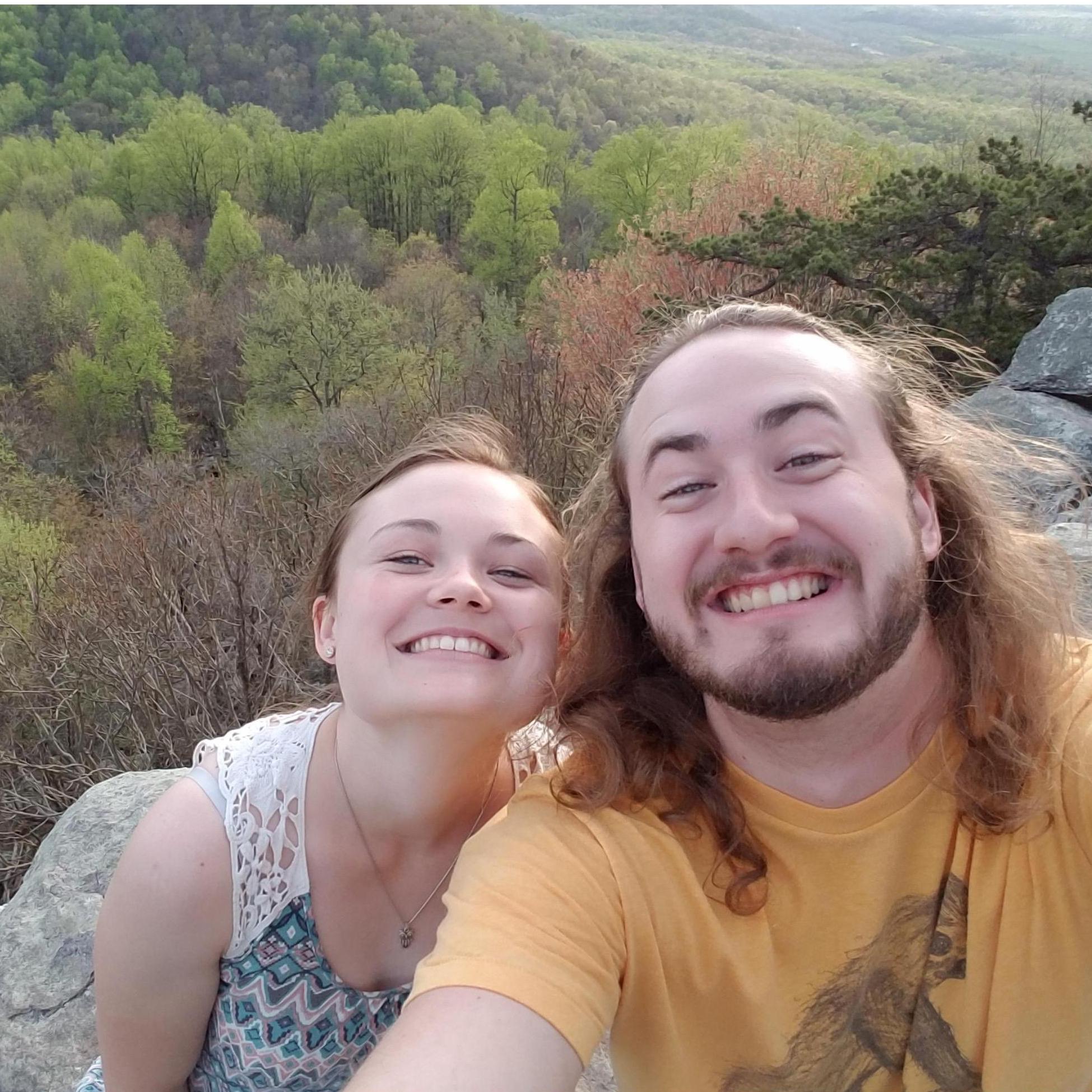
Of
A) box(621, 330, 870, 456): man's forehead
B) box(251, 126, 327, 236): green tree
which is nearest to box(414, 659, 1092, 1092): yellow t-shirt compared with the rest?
box(621, 330, 870, 456): man's forehead

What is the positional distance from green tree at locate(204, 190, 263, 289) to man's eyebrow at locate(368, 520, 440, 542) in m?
38.2

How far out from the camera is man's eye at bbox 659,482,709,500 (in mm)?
1573

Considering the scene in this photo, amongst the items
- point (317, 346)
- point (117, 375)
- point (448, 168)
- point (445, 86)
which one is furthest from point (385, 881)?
point (445, 86)

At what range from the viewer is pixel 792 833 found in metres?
1.48

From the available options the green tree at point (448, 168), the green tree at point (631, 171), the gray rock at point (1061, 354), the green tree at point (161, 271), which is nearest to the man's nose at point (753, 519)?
the gray rock at point (1061, 354)

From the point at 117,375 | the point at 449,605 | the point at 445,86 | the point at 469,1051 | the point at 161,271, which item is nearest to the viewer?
the point at 469,1051

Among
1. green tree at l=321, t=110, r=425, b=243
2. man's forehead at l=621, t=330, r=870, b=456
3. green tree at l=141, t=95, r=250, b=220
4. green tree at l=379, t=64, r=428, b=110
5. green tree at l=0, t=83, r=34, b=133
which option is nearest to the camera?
man's forehead at l=621, t=330, r=870, b=456

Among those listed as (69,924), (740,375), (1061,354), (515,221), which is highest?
(740,375)

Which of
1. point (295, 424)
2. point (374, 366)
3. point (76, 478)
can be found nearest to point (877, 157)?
point (374, 366)

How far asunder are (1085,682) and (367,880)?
1.39 m

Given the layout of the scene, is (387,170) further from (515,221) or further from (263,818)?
(263,818)

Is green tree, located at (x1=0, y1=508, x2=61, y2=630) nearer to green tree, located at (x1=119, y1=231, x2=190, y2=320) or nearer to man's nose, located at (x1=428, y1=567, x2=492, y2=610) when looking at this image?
man's nose, located at (x1=428, y1=567, x2=492, y2=610)

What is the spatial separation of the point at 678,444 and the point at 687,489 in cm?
8

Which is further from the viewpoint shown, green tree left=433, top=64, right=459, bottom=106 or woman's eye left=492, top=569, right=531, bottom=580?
green tree left=433, top=64, right=459, bottom=106
